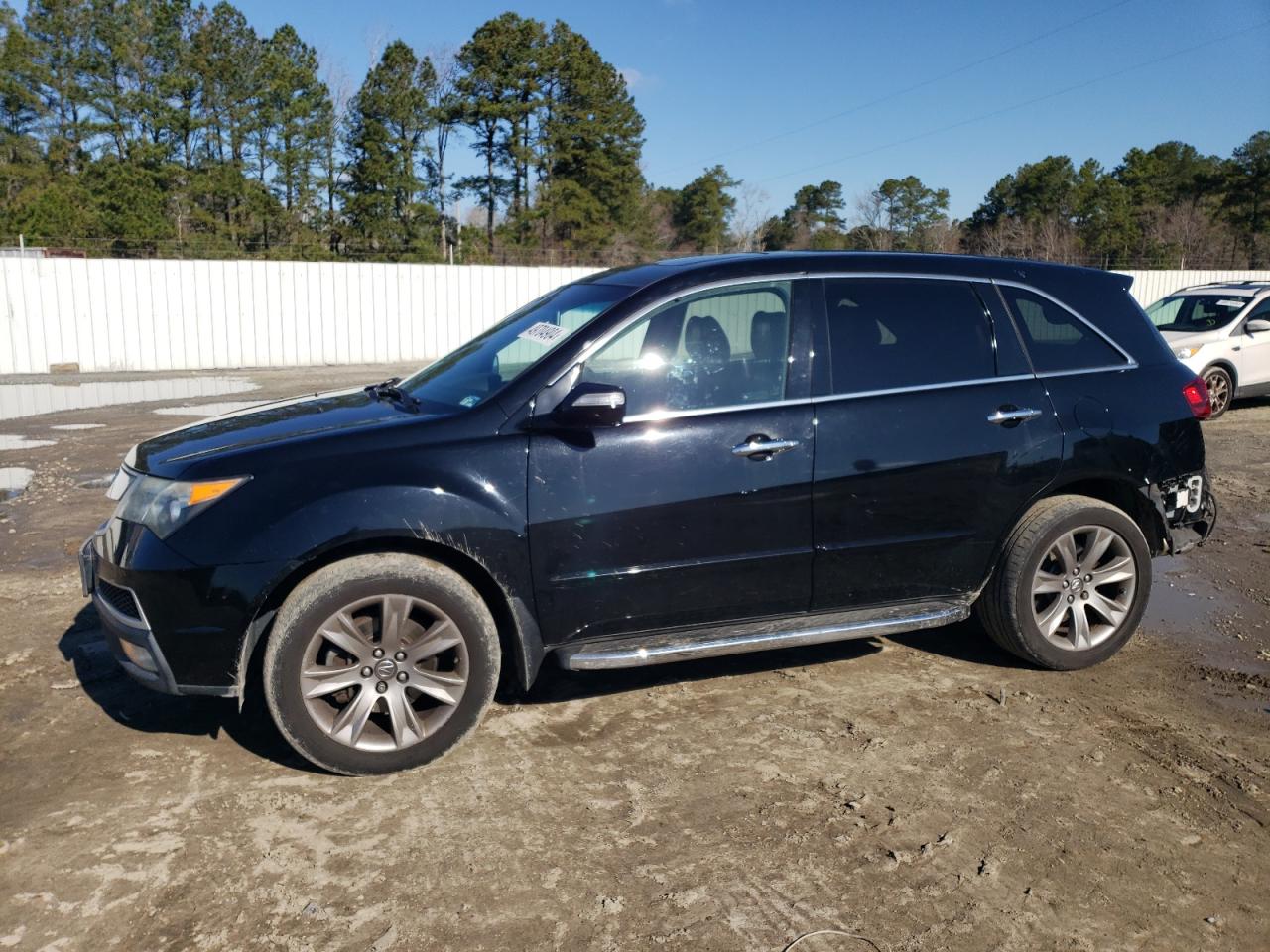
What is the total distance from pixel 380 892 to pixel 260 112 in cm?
4458

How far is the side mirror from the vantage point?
3850 millimetres

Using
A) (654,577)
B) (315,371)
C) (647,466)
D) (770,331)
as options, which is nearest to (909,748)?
(654,577)

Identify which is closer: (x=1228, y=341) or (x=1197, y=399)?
(x=1197, y=399)

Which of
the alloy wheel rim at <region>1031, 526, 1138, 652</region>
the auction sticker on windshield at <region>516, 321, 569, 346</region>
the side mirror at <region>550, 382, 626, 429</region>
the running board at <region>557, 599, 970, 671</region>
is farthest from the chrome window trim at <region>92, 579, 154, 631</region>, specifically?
the alloy wheel rim at <region>1031, 526, 1138, 652</region>

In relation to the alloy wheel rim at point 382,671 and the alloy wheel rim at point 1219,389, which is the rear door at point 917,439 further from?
the alloy wheel rim at point 1219,389

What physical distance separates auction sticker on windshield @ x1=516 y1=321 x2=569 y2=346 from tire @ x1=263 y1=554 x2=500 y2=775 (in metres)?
1.09

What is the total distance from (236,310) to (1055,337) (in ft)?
60.6

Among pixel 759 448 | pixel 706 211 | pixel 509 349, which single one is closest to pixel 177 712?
pixel 509 349

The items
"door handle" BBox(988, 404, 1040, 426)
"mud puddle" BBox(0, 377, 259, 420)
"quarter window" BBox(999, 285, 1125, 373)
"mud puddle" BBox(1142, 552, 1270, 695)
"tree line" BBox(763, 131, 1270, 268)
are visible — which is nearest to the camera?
"door handle" BBox(988, 404, 1040, 426)

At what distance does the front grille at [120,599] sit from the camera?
3.71m

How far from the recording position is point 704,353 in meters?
4.27

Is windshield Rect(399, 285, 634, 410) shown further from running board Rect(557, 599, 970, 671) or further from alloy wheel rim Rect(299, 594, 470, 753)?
running board Rect(557, 599, 970, 671)

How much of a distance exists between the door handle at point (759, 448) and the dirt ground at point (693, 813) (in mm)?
1115

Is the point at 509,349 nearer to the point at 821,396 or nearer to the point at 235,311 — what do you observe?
the point at 821,396
